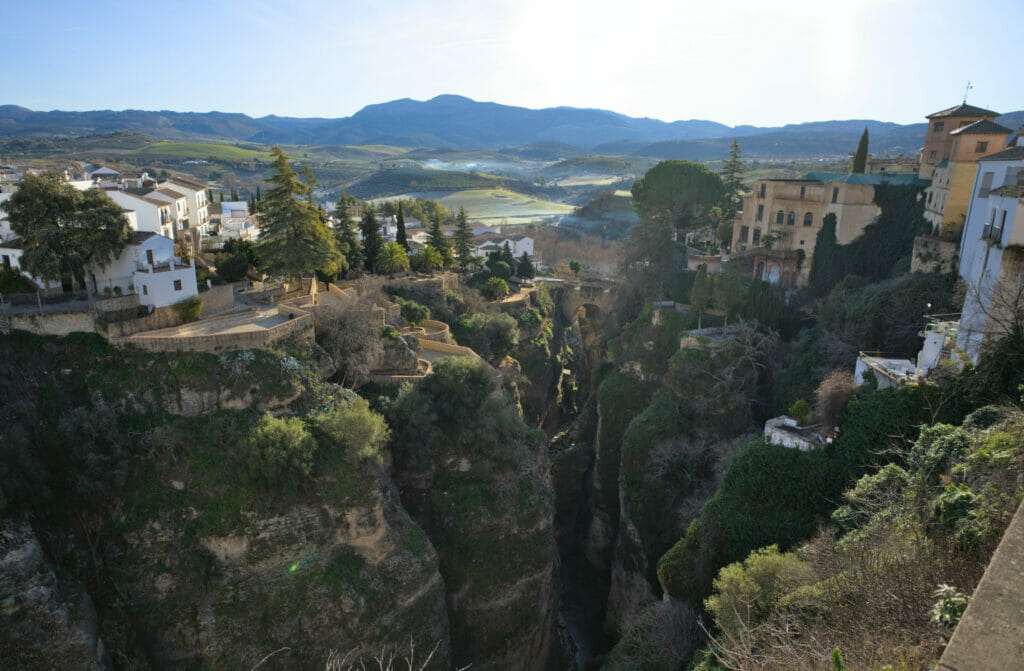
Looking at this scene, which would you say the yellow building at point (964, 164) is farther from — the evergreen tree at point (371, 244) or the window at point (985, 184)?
the evergreen tree at point (371, 244)

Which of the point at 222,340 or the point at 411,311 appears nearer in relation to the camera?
the point at 222,340

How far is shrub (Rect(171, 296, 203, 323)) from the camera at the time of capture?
24.2 metres

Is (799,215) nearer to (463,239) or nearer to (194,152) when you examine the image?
(463,239)

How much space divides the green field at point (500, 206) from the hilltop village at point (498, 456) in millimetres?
57968

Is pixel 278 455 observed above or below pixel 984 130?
below

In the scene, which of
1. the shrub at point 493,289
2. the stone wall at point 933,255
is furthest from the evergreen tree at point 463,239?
the stone wall at point 933,255

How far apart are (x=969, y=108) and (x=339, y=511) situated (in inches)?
1421

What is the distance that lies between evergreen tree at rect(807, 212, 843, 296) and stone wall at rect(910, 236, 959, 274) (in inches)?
173

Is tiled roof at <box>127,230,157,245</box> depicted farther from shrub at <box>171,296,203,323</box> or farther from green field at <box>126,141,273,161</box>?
green field at <box>126,141,273,161</box>

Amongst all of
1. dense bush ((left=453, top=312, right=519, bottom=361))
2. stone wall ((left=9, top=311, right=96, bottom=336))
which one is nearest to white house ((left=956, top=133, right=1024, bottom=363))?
dense bush ((left=453, top=312, right=519, bottom=361))

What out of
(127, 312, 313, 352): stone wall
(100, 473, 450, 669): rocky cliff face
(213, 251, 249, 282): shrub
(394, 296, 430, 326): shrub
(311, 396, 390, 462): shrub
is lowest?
(100, 473, 450, 669): rocky cliff face

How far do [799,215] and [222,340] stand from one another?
30.7m

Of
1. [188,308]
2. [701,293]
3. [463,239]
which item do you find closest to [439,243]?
[463,239]

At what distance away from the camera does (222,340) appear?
2202cm
